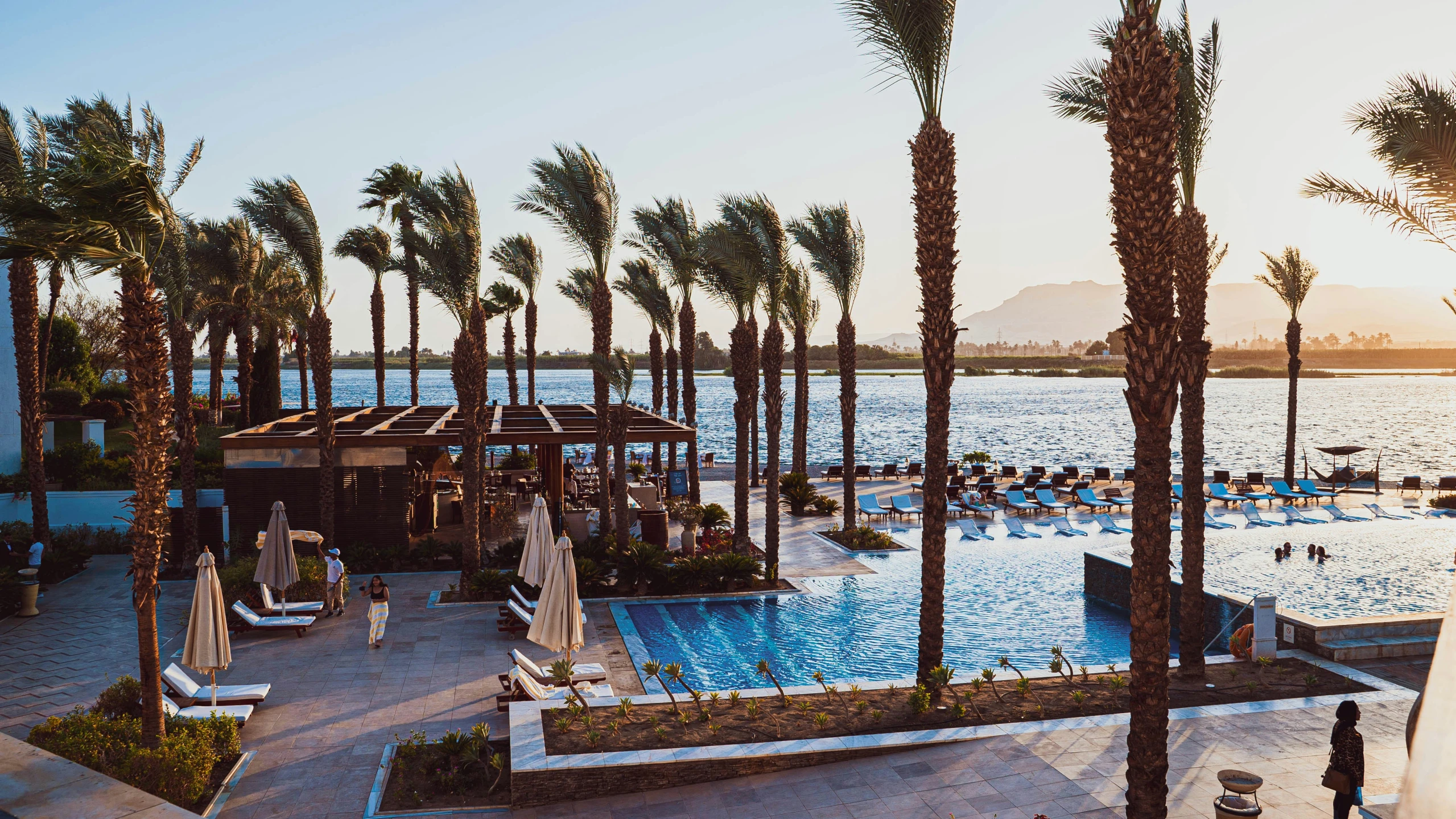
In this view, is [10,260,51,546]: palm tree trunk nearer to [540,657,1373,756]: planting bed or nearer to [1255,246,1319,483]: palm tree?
[540,657,1373,756]: planting bed

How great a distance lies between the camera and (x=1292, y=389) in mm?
34844

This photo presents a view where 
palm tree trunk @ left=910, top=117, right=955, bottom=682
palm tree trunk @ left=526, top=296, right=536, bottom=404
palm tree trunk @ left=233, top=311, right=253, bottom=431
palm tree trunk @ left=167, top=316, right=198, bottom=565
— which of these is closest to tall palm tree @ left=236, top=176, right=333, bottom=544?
palm tree trunk @ left=167, top=316, right=198, bottom=565

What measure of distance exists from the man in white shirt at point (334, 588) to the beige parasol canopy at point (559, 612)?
5.98m

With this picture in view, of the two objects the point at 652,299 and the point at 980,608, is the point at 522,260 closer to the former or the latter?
the point at 652,299

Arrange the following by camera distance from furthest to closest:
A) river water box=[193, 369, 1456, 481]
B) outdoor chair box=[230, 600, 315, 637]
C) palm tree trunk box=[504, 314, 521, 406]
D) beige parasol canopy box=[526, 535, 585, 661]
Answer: river water box=[193, 369, 1456, 481], palm tree trunk box=[504, 314, 521, 406], outdoor chair box=[230, 600, 315, 637], beige parasol canopy box=[526, 535, 585, 661]

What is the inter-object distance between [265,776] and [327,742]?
0.97 meters

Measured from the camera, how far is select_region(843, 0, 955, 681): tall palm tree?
37.6 ft

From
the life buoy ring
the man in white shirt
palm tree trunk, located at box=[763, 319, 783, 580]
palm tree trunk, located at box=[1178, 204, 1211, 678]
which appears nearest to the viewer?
palm tree trunk, located at box=[1178, 204, 1211, 678]

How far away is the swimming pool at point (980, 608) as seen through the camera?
14711 millimetres

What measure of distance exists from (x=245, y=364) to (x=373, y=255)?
361 inches

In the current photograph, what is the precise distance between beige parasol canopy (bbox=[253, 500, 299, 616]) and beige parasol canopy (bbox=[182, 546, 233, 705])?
4.23m

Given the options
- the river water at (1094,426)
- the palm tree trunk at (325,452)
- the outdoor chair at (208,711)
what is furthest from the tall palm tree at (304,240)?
the river water at (1094,426)

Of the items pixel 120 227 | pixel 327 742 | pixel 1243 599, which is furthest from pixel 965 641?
pixel 120 227

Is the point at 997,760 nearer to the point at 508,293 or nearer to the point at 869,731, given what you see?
the point at 869,731
